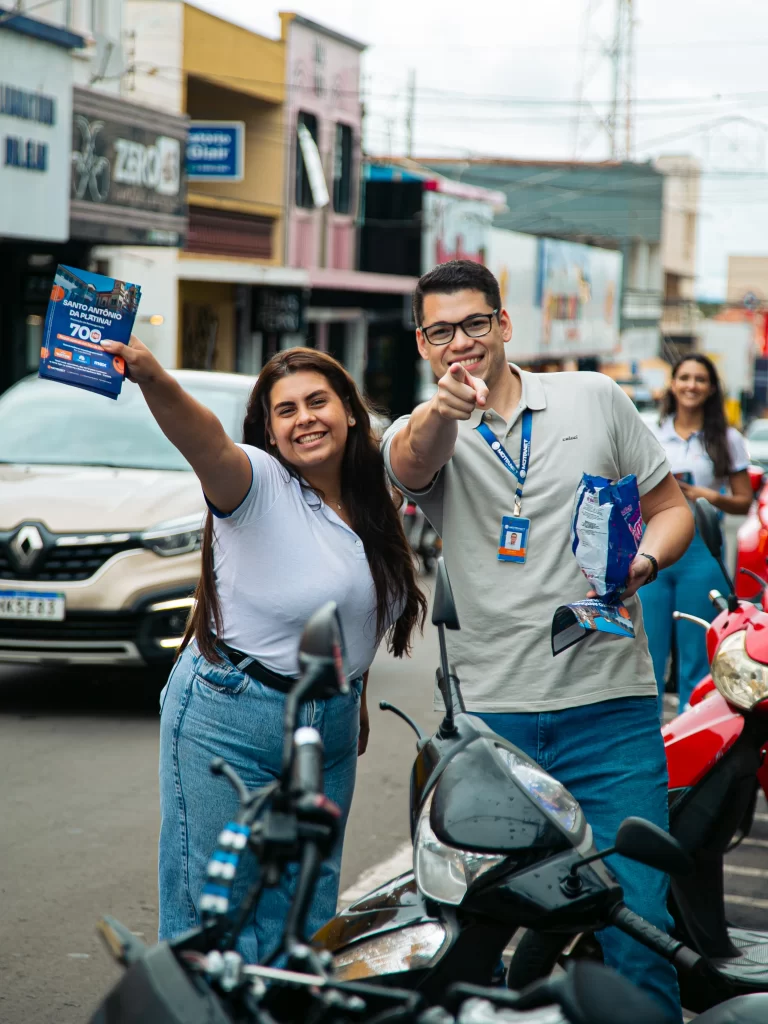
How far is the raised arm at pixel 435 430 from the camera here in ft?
9.55

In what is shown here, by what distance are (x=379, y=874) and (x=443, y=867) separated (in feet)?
9.71

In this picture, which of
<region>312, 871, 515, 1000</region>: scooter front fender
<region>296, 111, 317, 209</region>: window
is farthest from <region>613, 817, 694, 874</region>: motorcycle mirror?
<region>296, 111, 317, 209</region>: window

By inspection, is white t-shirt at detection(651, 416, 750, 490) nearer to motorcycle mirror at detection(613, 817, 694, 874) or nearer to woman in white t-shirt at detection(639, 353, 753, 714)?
woman in white t-shirt at detection(639, 353, 753, 714)

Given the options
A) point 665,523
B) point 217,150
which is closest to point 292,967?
point 665,523

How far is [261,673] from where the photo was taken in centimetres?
314

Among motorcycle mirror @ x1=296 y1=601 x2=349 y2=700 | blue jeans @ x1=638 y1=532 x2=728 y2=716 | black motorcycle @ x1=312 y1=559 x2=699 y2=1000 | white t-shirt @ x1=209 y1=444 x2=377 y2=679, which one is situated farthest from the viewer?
blue jeans @ x1=638 y1=532 x2=728 y2=716

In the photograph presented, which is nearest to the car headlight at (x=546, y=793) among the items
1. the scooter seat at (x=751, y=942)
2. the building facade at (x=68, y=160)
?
the scooter seat at (x=751, y=942)

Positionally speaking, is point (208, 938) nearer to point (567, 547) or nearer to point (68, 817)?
point (567, 547)

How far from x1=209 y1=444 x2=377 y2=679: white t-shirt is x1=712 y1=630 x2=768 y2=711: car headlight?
1.40m

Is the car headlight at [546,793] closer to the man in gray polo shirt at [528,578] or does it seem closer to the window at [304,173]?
the man in gray polo shirt at [528,578]

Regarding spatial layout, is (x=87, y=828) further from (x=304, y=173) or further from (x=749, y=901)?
(x=304, y=173)

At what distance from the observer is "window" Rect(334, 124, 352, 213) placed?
29859 mm

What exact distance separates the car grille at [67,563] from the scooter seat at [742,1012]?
5622 mm

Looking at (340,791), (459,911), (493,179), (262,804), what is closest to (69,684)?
(340,791)
